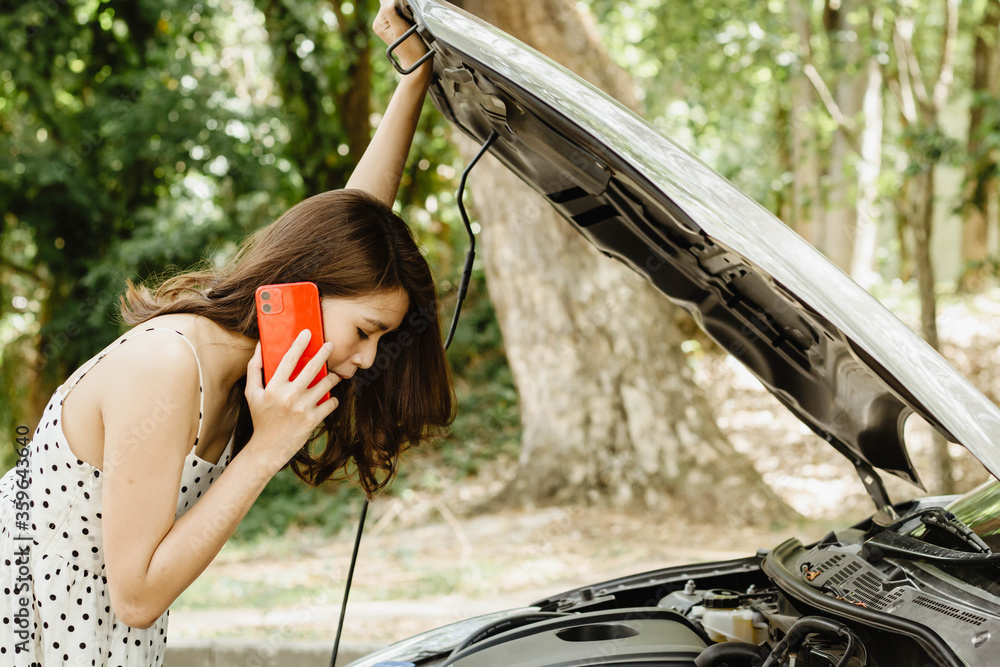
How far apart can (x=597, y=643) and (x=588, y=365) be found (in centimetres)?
517

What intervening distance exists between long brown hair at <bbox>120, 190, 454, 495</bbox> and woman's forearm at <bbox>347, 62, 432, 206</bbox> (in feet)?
1.40

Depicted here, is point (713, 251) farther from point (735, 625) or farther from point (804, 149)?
point (804, 149)

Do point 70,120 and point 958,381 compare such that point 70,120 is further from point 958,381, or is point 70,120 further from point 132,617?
point 958,381

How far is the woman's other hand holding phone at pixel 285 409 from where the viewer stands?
158cm

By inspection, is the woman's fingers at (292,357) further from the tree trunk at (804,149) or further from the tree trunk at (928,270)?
the tree trunk at (804,149)

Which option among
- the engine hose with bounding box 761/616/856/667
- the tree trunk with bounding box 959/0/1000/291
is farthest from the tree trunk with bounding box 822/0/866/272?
the engine hose with bounding box 761/616/856/667

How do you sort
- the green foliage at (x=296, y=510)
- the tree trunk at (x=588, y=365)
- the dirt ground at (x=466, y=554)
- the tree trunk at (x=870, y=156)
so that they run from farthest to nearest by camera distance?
the tree trunk at (x=870, y=156) < the green foliage at (x=296, y=510) < the tree trunk at (x=588, y=365) < the dirt ground at (x=466, y=554)

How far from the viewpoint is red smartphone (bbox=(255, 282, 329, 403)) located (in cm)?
164

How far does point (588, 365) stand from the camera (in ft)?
22.1

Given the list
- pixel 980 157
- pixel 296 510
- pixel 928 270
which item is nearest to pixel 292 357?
pixel 928 270

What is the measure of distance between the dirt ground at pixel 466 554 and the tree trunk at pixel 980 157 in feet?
7.39

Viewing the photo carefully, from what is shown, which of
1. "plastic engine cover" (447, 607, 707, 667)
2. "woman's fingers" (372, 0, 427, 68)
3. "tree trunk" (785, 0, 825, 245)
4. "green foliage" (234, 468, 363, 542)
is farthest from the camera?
"green foliage" (234, 468, 363, 542)

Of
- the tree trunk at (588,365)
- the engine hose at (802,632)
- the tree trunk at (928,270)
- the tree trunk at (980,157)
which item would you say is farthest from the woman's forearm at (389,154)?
the tree trunk at (980,157)

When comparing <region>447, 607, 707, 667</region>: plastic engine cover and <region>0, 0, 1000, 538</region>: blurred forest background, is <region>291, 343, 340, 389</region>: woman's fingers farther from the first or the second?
<region>0, 0, 1000, 538</region>: blurred forest background
